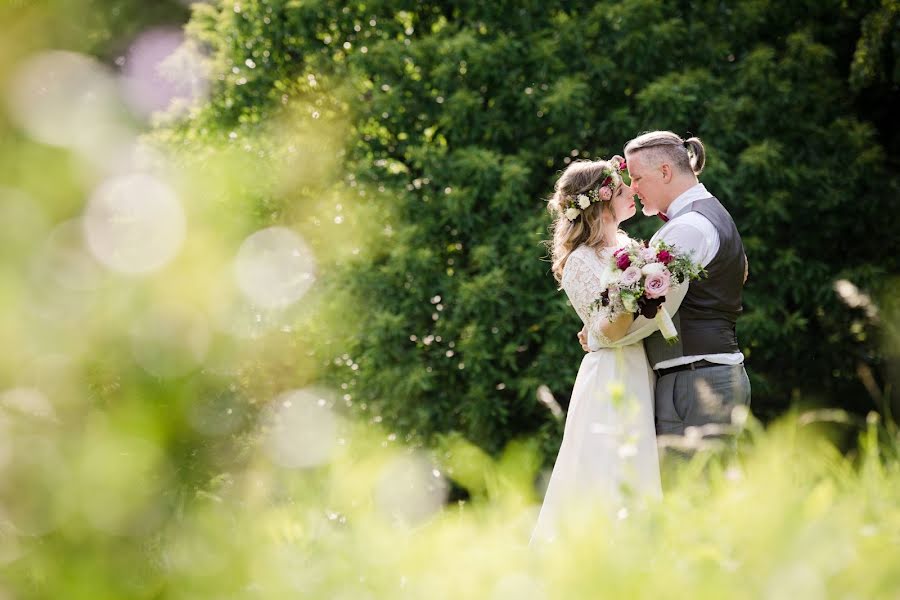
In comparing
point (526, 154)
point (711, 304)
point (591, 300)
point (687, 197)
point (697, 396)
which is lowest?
point (697, 396)

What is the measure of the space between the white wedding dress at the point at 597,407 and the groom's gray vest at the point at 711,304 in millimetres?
134

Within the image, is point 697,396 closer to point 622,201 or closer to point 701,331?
point 701,331

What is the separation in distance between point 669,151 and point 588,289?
738 millimetres

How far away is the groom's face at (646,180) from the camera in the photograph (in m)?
4.33

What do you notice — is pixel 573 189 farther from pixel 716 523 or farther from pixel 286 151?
pixel 286 151

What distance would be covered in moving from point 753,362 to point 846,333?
1116 mm

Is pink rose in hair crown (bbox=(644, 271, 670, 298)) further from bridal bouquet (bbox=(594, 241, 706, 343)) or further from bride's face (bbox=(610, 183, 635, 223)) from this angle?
bride's face (bbox=(610, 183, 635, 223))

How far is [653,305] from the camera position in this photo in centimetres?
385

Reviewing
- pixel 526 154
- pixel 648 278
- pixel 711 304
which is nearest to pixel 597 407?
pixel 711 304

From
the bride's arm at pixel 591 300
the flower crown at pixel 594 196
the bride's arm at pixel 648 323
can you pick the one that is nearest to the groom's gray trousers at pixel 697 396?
the bride's arm at pixel 648 323

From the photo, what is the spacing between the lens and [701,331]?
13.5ft

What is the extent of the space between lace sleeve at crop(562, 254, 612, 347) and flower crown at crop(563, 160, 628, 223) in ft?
0.67

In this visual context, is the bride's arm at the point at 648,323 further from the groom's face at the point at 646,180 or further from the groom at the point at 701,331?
the groom's face at the point at 646,180

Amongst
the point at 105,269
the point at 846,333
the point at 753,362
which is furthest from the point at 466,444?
the point at 105,269
